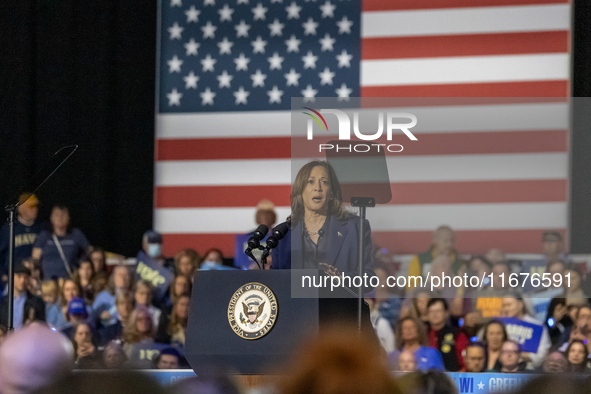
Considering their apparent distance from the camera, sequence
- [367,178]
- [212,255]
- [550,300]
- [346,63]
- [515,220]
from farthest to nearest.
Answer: [346,63] → [212,255] → [550,300] → [515,220] → [367,178]

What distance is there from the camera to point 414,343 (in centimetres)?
399

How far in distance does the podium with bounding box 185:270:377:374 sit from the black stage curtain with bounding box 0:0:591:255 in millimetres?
4307

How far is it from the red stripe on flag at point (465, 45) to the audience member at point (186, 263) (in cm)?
245

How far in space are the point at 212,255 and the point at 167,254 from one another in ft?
4.74

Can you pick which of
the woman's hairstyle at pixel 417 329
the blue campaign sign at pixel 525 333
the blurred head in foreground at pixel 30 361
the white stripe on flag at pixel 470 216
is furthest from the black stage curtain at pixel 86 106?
the blurred head in foreground at pixel 30 361

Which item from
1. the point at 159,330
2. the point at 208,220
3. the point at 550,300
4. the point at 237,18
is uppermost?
the point at 237,18

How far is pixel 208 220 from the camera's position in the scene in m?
6.37

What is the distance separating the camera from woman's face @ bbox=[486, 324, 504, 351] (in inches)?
158

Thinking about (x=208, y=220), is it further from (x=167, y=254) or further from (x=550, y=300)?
(x=550, y=300)

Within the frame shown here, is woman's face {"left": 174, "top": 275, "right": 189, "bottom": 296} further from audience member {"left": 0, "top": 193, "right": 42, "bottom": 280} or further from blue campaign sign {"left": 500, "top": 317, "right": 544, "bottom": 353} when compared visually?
blue campaign sign {"left": 500, "top": 317, "right": 544, "bottom": 353}

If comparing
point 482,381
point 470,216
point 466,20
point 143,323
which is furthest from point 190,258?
point 466,20

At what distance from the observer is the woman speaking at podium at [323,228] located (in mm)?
2334

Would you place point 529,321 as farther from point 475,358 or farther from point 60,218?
point 60,218

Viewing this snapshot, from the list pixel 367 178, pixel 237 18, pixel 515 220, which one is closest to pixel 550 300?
pixel 515 220
